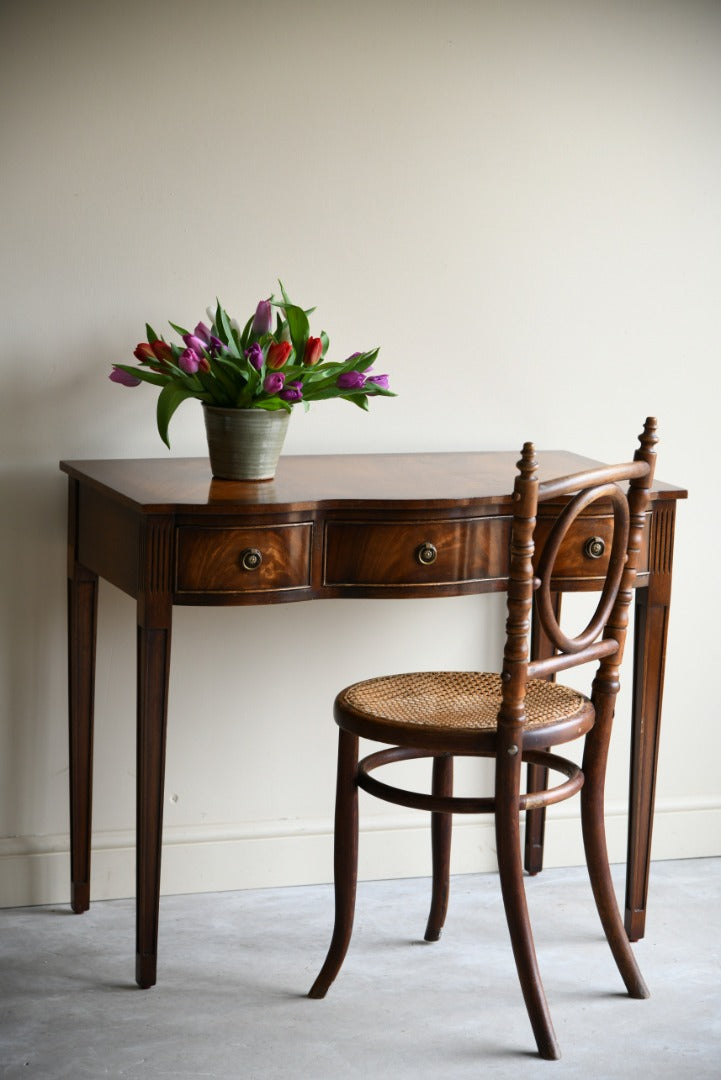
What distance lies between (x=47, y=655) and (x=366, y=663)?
69 cm

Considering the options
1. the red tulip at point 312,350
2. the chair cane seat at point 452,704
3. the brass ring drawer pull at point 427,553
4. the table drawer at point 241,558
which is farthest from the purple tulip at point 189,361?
the chair cane seat at point 452,704

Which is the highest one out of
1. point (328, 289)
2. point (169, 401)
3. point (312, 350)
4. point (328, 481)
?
point (328, 289)

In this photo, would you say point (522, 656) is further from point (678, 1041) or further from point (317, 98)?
point (317, 98)

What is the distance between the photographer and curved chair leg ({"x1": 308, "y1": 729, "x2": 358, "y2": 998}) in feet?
7.55

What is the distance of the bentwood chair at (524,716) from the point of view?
206cm

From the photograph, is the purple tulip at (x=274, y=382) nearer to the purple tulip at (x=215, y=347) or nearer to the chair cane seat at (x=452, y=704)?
the purple tulip at (x=215, y=347)

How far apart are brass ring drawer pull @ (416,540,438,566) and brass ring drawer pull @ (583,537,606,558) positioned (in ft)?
1.04

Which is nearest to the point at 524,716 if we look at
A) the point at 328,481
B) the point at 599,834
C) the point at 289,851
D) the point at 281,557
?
the point at 599,834

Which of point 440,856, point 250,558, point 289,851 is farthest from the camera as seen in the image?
point 289,851

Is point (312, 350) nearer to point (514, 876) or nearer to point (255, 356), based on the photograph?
point (255, 356)

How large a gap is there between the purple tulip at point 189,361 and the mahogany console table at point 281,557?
8.2 inches

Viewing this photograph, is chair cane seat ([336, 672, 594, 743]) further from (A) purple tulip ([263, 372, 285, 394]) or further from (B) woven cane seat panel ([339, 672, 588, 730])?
(A) purple tulip ([263, 372, 285, 394])

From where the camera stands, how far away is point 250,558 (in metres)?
2.23

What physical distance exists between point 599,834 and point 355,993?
524 millimetres
